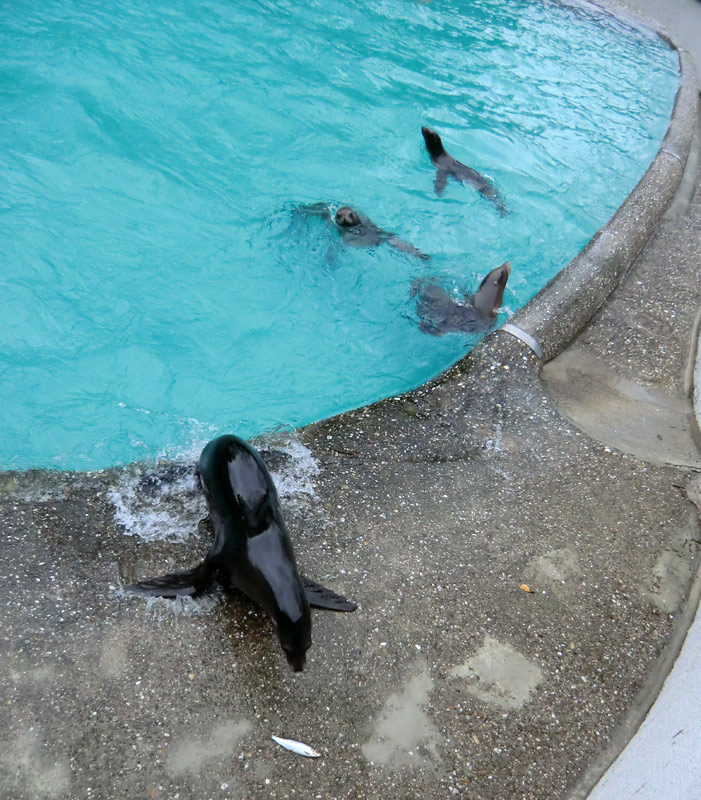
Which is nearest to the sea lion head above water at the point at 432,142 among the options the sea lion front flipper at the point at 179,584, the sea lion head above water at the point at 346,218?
the sea lion head above water at the point at 346,218

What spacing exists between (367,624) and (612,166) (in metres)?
8.00

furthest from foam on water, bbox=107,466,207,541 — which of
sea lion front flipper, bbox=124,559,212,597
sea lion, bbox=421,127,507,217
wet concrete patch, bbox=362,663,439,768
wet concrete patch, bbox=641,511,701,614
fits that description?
sea lion, bbox=421,127,507,217

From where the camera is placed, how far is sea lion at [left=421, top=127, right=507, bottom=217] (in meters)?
8.25

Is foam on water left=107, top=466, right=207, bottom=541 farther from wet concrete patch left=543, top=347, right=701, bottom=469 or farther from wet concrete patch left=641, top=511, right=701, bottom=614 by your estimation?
wet concrete patch left=543, top=347, right=701, bottom=469

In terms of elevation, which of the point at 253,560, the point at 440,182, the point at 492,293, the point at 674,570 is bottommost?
the point at 253,560

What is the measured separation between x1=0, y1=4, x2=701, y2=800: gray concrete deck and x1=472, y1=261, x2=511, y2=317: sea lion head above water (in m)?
1.33

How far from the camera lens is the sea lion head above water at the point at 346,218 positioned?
6926 millimetres

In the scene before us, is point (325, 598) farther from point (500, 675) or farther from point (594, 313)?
point (594, 313)

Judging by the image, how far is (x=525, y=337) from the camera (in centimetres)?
554

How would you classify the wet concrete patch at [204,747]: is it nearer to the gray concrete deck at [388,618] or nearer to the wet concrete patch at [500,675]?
the gray concrete deck at [388,618]

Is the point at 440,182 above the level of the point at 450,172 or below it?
below

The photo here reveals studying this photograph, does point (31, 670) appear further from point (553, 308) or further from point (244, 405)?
point (553, 308)

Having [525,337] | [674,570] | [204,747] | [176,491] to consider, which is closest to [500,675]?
[674,570]

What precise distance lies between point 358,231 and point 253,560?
441 cm
